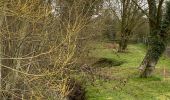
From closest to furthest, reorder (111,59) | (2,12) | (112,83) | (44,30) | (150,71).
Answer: (2,12) → (44,30) → (112,83) → (150,71) → (111,59)

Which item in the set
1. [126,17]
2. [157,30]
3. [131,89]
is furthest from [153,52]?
[126,17]

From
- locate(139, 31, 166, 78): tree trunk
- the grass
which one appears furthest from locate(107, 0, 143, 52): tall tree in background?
locate(139, 31, 166, 78): tree trunk

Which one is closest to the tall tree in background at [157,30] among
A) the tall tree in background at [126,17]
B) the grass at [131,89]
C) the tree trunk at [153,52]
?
the tree trunk at [153,52]

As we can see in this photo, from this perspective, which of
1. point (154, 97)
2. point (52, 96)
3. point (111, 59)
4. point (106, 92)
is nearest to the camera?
point (52, 96)

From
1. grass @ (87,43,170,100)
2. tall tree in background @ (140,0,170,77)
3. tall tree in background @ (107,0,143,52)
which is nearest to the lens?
grass @ (87,43,170,100)

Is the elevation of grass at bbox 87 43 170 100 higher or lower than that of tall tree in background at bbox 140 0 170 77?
lower

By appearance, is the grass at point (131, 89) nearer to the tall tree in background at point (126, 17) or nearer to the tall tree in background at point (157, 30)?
the tall tree in background at point (157, 30)

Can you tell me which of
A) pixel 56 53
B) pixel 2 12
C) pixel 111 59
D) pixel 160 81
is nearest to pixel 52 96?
pixel 56 53

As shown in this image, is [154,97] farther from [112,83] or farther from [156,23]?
[156,23]

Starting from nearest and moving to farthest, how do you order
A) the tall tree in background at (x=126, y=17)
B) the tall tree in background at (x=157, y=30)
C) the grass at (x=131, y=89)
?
1. the grass at (x=131, y=89)
2. the tall tree in background at (x=157, y=30)
3. the tall tree in background at (x=126, y=17)

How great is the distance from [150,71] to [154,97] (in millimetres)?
4499

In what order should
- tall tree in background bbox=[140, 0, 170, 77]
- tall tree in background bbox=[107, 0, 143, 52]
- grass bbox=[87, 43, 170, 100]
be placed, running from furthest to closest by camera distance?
tall tree in background bbox=[107, 0, 143, 52], tall tree in background bbox=[140, 0, 170, 77], grass bbox=[87, 43, 170, 100]

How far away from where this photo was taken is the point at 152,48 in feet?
68.6

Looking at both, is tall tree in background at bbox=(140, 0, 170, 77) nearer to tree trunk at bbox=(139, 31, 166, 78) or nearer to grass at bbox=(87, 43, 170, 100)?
tree trunk at bbox=(139, 31, 166, 78)
